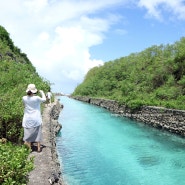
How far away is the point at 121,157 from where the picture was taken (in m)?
15.4

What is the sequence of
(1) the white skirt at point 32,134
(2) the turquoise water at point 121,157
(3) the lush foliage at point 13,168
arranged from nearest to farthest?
(3) the lush foliage at point 13,168, (1) the white skirt at point 32,134, (2) the turquoise water at point 121,157

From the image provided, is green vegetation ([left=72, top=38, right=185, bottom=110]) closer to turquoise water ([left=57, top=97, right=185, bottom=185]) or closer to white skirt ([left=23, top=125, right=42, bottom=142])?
turquoise water ([left=57, top=97, right=185, bottom=185])

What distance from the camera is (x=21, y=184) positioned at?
6090mm

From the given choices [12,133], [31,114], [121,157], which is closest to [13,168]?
[31,114]

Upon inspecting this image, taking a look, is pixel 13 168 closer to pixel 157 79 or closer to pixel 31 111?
pixel 31 111

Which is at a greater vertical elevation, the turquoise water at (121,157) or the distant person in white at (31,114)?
the distant person in white at (31,114)

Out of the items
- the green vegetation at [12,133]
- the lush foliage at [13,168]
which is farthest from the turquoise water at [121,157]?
the lush foliage at [13,168]

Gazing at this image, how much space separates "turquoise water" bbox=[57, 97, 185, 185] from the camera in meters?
12.0

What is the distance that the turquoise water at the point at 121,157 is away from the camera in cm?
1203

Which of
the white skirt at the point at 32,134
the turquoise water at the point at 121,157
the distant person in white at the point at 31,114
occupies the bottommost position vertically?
the turquoise water at the point at 121,157

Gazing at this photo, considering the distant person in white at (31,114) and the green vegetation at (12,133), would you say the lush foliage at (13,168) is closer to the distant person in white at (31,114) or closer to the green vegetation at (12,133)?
the green vegetation at (12,133)

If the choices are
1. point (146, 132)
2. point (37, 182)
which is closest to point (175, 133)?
point (146, 132)

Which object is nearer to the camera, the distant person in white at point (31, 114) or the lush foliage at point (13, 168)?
the lush foliage at point (13, 168)

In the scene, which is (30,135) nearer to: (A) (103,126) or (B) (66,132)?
(B) (66,132)
